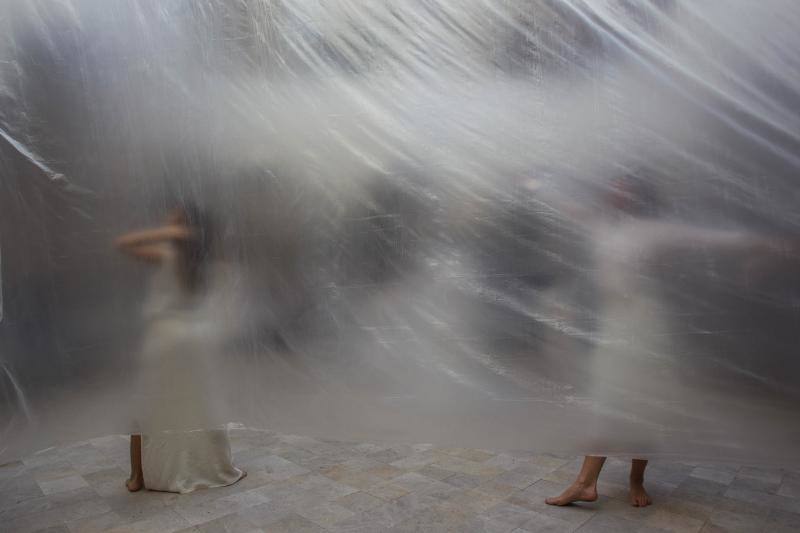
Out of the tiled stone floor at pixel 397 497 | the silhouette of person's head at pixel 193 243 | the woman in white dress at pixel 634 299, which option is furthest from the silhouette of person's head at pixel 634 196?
the tiled stone floor at pixel 397 497

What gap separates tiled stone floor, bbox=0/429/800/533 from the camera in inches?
89.8

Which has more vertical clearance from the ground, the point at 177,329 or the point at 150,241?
the point at 150,241

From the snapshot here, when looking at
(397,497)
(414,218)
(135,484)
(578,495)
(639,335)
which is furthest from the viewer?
(135,484)

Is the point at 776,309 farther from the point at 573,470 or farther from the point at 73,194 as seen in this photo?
the point at 73,194

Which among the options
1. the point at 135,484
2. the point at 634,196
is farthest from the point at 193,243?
the point at 135,484

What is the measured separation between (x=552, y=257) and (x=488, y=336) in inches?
12.2

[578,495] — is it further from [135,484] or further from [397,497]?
[135,484]

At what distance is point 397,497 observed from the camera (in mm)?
2582

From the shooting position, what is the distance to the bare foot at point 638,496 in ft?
7.93

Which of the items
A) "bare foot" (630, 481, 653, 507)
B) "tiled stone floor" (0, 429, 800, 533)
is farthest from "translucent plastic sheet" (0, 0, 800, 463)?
"bare foot" (630, 481, 653, 507)

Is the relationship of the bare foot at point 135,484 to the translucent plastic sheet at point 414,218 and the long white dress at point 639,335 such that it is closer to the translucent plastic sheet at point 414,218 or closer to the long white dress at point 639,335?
the translucent plastic sheet at point 414,218

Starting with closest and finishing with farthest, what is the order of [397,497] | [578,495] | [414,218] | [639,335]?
[639,335], [414,218], [578,495], [397,497]

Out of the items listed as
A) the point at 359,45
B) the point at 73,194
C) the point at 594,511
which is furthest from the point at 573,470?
the point at 73,194

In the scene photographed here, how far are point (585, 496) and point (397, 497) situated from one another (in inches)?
36.4
